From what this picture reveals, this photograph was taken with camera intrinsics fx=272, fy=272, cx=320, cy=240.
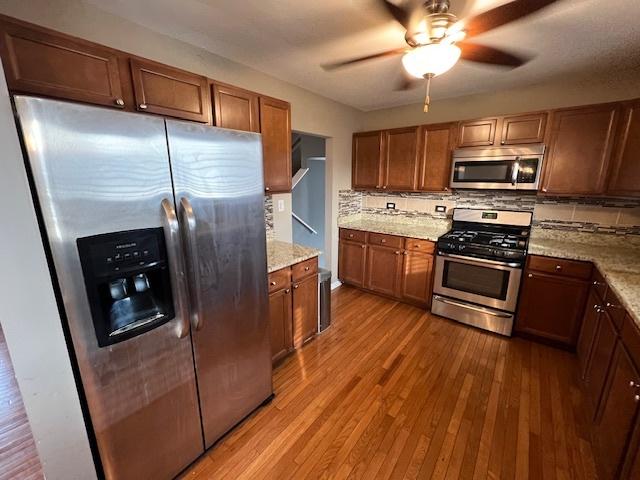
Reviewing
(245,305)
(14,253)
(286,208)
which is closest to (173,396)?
(245,305)

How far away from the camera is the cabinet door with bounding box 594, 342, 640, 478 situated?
1201 millimetres

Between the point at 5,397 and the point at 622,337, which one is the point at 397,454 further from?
the point at 5,397

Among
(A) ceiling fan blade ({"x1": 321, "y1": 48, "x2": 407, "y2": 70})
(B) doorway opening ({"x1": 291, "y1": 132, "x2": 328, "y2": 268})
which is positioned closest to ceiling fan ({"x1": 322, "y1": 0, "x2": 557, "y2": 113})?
(A) ceiling fan blade ({"x1": 321, "y1": 48, "x2": 407, "y2": 70})

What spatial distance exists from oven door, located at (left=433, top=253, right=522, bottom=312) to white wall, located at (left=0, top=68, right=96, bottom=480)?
296 centimetres

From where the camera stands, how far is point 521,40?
5.96 feet

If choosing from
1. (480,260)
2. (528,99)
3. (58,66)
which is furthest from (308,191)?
(58,66)

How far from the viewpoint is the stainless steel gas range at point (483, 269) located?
2.56 m

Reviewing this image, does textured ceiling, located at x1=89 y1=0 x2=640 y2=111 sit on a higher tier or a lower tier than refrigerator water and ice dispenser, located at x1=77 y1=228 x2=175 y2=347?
higher

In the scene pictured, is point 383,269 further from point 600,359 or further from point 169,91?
point 169,91

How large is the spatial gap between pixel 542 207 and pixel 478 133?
1007 mm

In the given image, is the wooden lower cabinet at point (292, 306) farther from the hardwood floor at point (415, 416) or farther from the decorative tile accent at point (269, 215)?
the decorative tile accent at point (269, 215)

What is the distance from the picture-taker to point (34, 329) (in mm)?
904

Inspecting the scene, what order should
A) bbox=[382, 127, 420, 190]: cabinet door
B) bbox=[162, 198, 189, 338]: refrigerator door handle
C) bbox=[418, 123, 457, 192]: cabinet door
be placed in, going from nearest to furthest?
bbox=[162, 198, 189, 338]: refrigerator door handle
bbox=[418, 123, 457, 192]: cabinet door
bbox=[382, 127, 420, 190]: cabinet door

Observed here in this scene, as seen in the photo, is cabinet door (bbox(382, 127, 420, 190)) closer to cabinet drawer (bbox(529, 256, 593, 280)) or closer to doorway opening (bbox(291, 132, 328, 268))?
doorway opening (bbox(291, 132, 328, 268))
